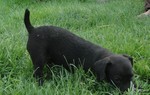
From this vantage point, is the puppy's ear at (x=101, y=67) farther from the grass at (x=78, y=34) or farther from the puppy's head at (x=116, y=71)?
the grass at (x=78, y=34)

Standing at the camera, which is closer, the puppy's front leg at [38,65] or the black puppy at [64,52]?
the black puppy at [64,52]

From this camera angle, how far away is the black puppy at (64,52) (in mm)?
4203

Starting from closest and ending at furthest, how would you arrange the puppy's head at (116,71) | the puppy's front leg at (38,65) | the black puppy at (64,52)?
the puppy's head at (116,71), the black puppy at (64,52), the puppy's front leg at (38,65)

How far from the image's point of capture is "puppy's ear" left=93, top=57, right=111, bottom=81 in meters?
4.01

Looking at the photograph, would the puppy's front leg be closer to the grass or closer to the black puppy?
the black puppy

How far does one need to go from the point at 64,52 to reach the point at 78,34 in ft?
5.93

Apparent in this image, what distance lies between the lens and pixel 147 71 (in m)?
4.66

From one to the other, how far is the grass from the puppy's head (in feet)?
0.39

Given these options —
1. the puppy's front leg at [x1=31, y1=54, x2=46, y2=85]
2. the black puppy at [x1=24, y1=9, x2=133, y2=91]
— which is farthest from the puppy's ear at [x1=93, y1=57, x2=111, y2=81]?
the puppy's front leg at [x1=31, y1=54, x2=46, y2=85]

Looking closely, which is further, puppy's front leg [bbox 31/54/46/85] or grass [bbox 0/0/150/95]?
puppy's front leg [bbox 31/54/46/85]

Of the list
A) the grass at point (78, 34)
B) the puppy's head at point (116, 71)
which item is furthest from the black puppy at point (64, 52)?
the grass at point (78, 34)

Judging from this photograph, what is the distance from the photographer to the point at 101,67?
402 cm

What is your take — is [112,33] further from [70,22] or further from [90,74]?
[90,74]

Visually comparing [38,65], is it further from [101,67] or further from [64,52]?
[101,67]
